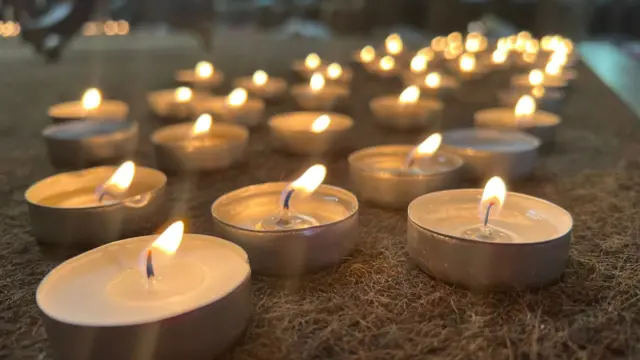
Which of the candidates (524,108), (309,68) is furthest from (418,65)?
(524,108)

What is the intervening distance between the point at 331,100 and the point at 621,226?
2.74 ft

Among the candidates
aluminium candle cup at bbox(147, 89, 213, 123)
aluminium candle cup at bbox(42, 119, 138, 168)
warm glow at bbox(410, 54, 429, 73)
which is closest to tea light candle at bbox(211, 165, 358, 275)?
aluminium candle cup at bbox(42, 119, 138, 168)

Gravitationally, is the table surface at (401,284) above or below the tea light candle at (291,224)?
below

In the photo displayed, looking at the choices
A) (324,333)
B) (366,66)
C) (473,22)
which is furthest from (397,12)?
(324,333)

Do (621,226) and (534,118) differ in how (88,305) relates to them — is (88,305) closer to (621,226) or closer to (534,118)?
(621,226)

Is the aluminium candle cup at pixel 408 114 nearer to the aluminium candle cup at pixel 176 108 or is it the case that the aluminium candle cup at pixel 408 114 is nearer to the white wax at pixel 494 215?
the aluminium candle cup at pixel 176 108

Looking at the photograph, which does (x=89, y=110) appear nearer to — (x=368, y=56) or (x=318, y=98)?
(x=318, y=98)

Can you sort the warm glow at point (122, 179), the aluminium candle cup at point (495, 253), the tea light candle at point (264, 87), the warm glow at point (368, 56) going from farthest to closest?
1. the warm glow at point (368, 56)
2. the tea light candle at point (264, 87)
3. the warm glow at point (122, 179)
4. the aluminium candle cup at point (495, 253)

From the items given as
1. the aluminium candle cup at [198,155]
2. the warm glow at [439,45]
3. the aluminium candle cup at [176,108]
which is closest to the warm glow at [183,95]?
the aluminium candle cup at [176,108]

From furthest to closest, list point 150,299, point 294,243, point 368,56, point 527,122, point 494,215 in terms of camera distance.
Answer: point 368,56, point 527,122, point 494,215, point 294,243, point 150,299

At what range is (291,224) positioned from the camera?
76 cm

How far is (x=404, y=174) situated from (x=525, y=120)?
490 millimetres

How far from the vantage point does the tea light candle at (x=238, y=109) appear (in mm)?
1356

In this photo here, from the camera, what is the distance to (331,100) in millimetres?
1529
